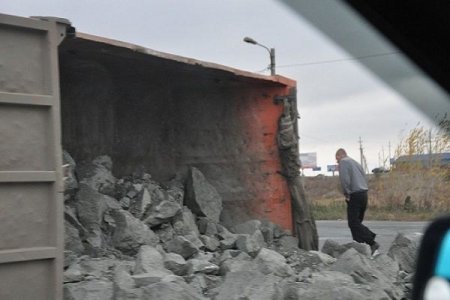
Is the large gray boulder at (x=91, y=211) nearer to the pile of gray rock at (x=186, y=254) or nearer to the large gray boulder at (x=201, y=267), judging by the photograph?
the pile of gray rock at (x=186, y=254)

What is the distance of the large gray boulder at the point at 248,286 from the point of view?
15.1 ft

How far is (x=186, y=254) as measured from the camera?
5.75m

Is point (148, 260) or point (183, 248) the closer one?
point (148, 260)

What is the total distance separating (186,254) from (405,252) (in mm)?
2070

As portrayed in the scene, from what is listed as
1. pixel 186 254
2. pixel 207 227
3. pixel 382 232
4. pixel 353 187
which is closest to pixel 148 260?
pixel 186 254

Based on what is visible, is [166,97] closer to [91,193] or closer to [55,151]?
[91,193]

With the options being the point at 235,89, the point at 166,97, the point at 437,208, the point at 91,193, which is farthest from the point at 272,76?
the point at 437,208

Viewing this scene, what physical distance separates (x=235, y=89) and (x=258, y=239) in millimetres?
1730

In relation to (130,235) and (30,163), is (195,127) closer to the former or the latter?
(130,235)

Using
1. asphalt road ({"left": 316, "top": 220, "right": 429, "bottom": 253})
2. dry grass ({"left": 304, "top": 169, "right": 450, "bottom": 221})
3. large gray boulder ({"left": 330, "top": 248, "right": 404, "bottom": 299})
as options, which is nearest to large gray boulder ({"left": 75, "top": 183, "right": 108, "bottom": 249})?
large gray boulder ({"left": 330, "top": 248, "right": 404, "bottom": 299})

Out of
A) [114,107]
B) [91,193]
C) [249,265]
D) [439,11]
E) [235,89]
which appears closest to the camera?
[439,11]

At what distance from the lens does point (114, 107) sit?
679 cm

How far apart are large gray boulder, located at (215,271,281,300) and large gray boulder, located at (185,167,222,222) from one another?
6.69 feet

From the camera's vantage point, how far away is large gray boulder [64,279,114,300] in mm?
4484
